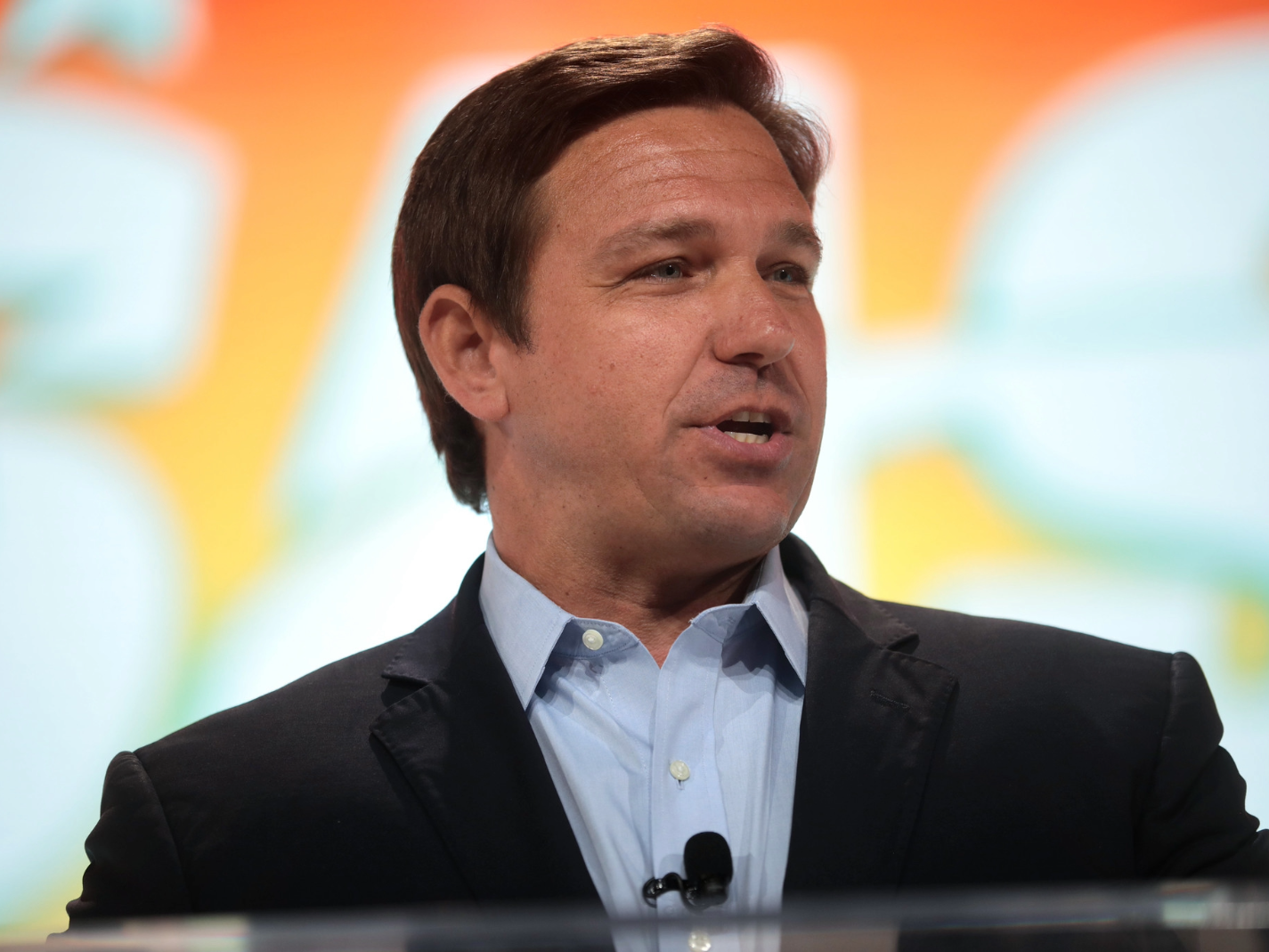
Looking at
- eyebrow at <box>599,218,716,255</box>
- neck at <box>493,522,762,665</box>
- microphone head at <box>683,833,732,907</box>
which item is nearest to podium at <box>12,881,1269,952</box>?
microphone head at <box>683,833,732,907</box>

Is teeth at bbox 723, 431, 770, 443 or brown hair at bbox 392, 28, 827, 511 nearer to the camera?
teeth at bbox 723, 431, 770, 443

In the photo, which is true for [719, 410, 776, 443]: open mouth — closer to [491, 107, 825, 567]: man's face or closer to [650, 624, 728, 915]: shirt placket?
[491, 107, 825, 567]: man's face

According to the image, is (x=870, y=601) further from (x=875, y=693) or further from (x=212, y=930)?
(x=212, y=930)

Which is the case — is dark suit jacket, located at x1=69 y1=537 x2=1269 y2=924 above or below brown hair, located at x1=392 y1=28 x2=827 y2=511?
below

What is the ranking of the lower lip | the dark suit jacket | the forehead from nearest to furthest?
the dark suit jacket < the lower lip < the forehead

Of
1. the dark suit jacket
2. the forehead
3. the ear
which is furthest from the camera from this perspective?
the ear

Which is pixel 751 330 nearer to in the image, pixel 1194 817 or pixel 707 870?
pixel 707 870

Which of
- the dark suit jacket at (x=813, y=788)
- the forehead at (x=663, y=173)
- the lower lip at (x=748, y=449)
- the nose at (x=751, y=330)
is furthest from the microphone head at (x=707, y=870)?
the forehead at (x=663, y=173)

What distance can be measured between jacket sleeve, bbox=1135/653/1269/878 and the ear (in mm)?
1011

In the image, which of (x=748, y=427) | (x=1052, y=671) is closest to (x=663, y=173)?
(x=748, y=427)

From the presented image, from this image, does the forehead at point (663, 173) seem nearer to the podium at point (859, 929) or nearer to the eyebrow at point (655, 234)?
the eyebrow at point (655, 234)

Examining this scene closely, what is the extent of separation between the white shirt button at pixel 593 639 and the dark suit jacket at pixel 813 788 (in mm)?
123

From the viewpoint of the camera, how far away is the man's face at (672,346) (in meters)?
1.58

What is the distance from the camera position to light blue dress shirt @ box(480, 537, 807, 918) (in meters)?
1.46
